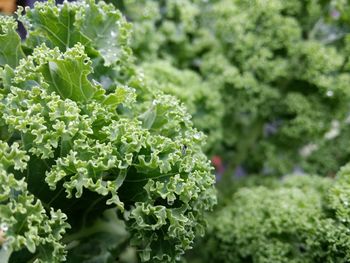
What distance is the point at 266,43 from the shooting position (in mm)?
2334

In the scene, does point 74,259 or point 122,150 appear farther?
point 74,259

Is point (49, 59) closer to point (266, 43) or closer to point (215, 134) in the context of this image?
point (215, 134)

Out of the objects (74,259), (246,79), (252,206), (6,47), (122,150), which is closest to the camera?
(122,150)

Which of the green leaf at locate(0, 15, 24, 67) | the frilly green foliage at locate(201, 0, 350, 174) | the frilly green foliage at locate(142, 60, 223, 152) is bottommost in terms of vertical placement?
the green leaf at locate(0, 15, 24, 67)

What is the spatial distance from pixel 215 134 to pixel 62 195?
0.92 m

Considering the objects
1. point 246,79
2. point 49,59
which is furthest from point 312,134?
point 49,59

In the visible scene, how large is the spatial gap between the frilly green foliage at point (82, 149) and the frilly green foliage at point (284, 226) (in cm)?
34

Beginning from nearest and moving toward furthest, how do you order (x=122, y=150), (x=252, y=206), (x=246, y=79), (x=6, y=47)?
(x=122, y=150)
(x=6, y=47)
(x=252, y=206)
(x=246, y=79)

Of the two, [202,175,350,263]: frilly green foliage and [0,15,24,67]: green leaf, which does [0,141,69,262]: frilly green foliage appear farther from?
[202,175,350,263]: frilly green foliage

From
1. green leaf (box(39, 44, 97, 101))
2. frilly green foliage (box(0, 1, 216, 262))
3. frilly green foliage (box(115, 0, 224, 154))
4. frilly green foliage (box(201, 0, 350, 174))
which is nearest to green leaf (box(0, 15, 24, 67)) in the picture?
frilly green foliage (box(0, 1, 216, 262))

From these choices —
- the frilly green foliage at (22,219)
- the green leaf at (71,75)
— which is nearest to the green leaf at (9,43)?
the green leaf at (71,75)

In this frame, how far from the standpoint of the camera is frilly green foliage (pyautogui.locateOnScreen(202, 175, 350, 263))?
67.4 inches

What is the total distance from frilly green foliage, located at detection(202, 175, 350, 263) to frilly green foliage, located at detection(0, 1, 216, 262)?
0.34 m

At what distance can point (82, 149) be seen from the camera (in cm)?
146
